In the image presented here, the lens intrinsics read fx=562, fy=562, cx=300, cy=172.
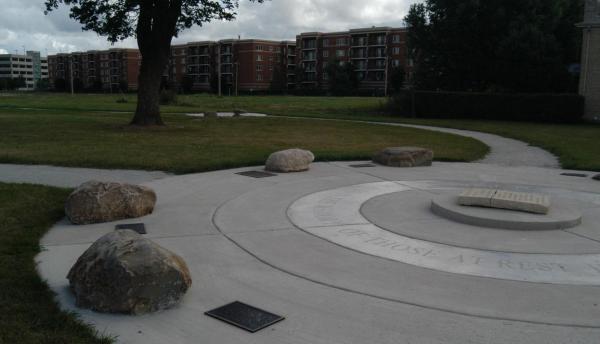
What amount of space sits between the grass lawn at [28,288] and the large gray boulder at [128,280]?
26 cm

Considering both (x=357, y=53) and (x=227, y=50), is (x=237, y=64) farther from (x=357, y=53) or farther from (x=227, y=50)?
(x=357, y=53)

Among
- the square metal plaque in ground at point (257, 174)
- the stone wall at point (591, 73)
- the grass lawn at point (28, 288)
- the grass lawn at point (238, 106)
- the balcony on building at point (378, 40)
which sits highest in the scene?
the balcony on building at point (378, 40)

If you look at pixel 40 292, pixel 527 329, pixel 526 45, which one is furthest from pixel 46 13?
pixel 526 45

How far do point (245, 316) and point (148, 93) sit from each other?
20.3 metres

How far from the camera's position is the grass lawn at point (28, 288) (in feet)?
12.7

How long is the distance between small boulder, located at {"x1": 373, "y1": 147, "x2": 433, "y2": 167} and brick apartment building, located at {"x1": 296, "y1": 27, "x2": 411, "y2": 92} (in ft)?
297

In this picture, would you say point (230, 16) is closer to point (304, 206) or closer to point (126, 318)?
point (304, 206)

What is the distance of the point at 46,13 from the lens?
22.4m

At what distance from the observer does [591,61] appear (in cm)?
3019

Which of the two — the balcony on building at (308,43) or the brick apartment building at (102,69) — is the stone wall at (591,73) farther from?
the brick apartment building at (102,69)

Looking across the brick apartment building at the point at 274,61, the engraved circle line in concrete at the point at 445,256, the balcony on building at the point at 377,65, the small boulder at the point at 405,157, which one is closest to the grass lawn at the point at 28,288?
the engraved circle line in concrete at the point at 445,256

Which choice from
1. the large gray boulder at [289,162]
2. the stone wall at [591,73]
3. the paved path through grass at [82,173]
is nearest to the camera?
the paved path through grass at [82,173]

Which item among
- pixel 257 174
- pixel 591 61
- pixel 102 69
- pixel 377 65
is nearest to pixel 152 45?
pixel 257 174

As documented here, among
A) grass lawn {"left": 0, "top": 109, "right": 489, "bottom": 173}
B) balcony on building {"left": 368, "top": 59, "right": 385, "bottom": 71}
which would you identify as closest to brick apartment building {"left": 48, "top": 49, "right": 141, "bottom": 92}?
balcony on building {"left": 368, "top": 59, "right": 385, "bottom": 71}
